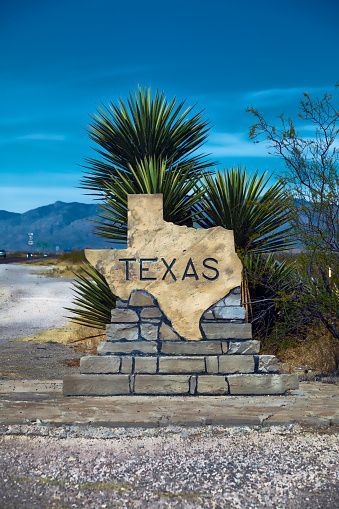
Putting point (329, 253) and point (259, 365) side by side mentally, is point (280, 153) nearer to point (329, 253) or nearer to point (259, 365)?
point (329, 253)

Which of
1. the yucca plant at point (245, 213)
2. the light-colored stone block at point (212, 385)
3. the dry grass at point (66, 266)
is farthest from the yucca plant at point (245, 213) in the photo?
the dry grass at point (66, 266)

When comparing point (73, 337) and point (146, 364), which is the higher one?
point (146, 364)

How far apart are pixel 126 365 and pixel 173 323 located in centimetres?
73

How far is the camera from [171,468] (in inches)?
201

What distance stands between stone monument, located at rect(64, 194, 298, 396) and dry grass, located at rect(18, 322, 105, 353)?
5.22m

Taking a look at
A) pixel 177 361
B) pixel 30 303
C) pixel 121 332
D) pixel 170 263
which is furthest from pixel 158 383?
pixel 30 303

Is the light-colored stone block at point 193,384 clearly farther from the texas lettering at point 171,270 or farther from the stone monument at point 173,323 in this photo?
the texas lettering at point 171,270

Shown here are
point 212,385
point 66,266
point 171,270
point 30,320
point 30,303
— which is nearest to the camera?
point 212,385

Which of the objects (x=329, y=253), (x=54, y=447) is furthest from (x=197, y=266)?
(x=54, y=447)

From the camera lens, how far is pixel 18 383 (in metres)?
8.26

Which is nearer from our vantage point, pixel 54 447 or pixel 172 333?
pixel 54 447

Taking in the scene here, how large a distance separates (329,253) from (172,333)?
2618mm

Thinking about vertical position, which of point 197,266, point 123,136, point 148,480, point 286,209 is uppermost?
point 123,136

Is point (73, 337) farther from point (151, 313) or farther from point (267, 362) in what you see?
point (267, 362)
